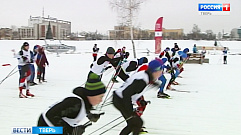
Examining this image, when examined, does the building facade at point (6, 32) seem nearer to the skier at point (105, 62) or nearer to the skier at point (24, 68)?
the skier at point (24, 68)

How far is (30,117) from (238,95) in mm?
6489

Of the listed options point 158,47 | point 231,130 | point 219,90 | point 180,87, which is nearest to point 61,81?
point 180,87

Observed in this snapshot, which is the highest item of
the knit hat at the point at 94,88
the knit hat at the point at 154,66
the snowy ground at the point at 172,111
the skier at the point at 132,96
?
the knit hat at the point at 154,66

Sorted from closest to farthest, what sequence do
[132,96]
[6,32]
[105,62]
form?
1. [132,96]
2. [105,62]
3. [6,32]

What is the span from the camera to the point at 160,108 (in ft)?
21.4

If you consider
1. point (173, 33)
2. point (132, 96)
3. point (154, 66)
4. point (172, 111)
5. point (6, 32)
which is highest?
point (173, 33)

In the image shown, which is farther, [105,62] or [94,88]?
[105,62]

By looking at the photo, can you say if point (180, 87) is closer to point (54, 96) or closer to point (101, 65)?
point (101, 65)

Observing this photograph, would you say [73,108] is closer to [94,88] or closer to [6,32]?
[94,88]

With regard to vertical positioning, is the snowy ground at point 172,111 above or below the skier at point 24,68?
below

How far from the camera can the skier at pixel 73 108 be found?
2305 millimetres

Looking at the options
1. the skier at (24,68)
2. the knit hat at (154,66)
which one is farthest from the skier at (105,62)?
the knit hat at (154,66)

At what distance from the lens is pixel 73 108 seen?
2.30m

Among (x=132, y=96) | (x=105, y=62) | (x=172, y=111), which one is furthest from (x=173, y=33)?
(x=132, y=96)
